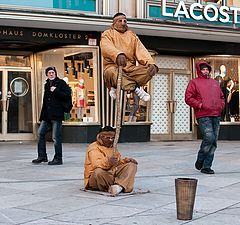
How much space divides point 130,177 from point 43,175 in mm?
2282

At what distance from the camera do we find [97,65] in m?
15.5

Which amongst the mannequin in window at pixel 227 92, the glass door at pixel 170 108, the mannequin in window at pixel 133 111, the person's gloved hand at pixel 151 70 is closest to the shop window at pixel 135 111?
the mannequin in window at pixel 133 111

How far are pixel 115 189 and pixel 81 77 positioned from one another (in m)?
9.09

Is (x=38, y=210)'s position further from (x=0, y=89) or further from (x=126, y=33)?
(x=0, y=89)

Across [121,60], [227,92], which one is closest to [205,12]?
[227,92]

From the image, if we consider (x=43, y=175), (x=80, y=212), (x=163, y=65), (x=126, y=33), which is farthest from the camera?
(x=163, y=65)

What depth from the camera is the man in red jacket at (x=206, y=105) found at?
29.0 feet

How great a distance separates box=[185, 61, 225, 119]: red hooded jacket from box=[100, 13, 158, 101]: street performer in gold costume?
6.27 feet

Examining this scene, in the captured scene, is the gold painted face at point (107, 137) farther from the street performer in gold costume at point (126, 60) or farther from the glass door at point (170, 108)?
the glass door at point (170, 108)

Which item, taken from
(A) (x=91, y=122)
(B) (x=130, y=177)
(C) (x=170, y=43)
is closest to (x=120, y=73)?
(B) (x=130, y=177)

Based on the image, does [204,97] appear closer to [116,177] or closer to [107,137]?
[107,137]

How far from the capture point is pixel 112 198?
22.0 feet

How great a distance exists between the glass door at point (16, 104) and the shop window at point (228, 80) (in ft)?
18.7

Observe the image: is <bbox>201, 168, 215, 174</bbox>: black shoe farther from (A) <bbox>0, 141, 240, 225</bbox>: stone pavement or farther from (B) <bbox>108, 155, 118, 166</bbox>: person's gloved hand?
(B) <bbox>108, 155, 118, 166</bbox>: person's gloved hand
